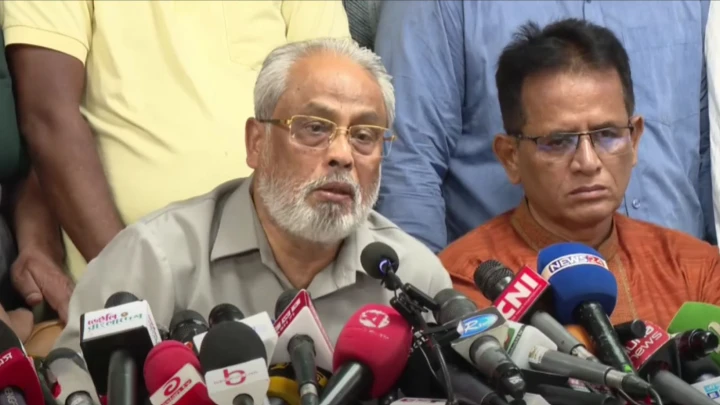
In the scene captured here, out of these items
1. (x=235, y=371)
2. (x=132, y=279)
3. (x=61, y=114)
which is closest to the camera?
(x=235, y=371)

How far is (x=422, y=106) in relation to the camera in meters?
2.42

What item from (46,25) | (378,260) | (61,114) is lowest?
(378,260)

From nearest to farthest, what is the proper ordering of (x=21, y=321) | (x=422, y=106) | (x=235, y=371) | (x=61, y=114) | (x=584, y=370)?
(x=235, y=371) → (x=584, y=370) → (x=21, y=321) → (x=61, y=114) → (x=422, y=106)

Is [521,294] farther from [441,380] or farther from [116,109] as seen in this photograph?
[116,109]

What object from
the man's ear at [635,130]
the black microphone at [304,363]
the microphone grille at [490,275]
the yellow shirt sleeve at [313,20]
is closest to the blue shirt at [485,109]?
the yellow shirt sleeve at [313,20]

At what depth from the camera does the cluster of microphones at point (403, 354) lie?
1106 millimetres

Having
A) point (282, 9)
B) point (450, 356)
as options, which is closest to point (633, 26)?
point (282, 9)

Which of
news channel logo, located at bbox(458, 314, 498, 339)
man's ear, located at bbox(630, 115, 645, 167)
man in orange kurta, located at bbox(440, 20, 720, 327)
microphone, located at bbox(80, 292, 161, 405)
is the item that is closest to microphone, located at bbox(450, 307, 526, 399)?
news channel logo, located at bbox(458, 314, 498, 339)

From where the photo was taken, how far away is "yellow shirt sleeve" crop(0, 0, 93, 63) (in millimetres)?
2168

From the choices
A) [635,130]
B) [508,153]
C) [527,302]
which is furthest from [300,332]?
[635,130]

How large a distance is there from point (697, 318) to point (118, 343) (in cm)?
86

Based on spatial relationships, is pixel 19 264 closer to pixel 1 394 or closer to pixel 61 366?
pixel 61 366

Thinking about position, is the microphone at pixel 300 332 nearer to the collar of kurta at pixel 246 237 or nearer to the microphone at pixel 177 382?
the microphone at pixel 177 382

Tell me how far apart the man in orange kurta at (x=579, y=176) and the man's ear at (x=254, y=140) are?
1.63 feet
